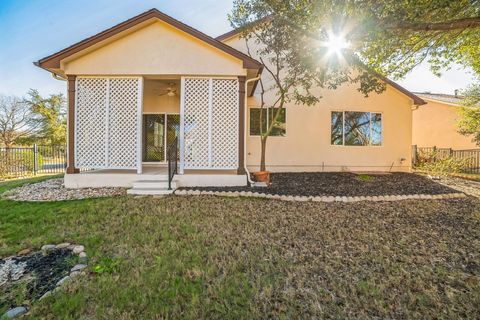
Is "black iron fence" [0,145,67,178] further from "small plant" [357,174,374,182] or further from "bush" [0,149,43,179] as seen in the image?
"small plant" [357,174,374,182]

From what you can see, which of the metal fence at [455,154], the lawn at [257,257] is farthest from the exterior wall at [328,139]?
the lawn at [257,257]

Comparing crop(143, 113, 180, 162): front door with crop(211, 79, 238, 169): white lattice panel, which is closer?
crop(211, 79, 238, 169): white lattice panel

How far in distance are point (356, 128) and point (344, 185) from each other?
4.11 m

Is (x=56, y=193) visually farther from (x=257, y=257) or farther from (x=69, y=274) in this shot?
Result: (x=257, y=257)

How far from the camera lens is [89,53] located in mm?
7473

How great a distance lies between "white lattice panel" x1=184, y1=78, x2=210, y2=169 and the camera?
7.66 meters

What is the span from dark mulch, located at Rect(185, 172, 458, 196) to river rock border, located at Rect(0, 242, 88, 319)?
3.81 meters

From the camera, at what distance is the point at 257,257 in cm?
343

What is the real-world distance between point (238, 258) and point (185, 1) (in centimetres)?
986

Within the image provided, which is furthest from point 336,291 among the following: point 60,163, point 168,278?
point 60,163

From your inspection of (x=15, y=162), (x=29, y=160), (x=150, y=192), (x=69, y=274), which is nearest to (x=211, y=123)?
(x=150, y=192)

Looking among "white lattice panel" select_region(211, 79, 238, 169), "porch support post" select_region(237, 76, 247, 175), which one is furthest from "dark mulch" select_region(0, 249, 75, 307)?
"porch support post" select_region(237, 76, 247, 175)

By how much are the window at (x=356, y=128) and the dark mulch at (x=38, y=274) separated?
1021 centimetres

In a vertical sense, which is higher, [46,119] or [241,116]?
[46,119]
